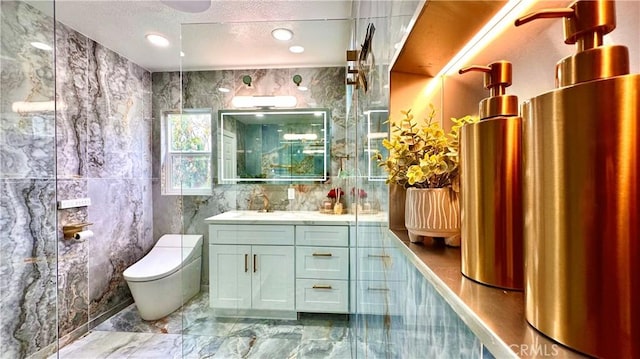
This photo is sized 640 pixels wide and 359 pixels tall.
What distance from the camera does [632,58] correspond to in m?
0.24

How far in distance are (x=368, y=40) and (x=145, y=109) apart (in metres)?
2.59

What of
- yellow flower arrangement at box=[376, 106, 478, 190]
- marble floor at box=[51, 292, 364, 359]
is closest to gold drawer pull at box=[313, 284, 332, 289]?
marble floor at box=[51, 292, 364, 359]

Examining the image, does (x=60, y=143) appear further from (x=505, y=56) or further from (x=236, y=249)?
(x=505, y=56)

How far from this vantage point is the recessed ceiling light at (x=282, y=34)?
2.09m

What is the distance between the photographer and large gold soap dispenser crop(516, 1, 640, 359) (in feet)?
0.57

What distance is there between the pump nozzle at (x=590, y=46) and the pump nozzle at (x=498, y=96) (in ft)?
0.32

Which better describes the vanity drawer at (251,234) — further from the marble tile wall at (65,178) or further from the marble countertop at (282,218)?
the marble tile wall at (65,178)

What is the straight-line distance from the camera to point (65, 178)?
2.09 meters

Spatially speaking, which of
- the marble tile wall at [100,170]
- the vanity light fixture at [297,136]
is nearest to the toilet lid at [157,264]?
the marble tile wall at [100,170]

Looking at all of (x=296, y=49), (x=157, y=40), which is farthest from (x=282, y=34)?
(x=157, y=40)

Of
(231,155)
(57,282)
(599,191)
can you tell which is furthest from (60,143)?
(599,191)

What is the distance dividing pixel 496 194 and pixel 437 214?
175 mm

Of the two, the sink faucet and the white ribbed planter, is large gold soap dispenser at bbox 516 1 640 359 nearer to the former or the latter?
the white ribbed planter

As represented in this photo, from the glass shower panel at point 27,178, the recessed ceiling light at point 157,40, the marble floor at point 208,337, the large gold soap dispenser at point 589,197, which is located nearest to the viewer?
the large gold soap dispenser at point 589,197
